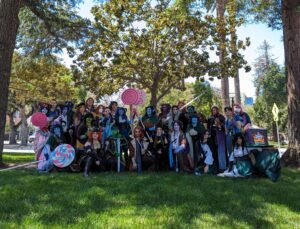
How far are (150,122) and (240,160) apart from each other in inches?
109

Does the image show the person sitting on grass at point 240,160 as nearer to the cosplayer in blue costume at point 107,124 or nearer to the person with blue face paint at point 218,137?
the person with blue face paint at point 218,137

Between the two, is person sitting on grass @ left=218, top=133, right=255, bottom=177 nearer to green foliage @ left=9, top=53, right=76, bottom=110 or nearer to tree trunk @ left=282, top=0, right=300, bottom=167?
tree trunk @ left=282, top=0, right=300, bottom=167

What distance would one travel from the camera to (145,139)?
936cm

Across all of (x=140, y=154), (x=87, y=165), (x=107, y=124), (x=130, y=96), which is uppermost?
(x=130, y=96)

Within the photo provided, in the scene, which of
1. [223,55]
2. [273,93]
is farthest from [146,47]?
[273,93]

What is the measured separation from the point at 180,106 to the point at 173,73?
24.2ft

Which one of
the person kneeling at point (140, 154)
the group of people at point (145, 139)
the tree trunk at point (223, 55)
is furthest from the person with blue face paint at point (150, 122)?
the tree trunk at point (223, 55)

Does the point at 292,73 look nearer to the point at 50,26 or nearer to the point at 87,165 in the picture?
the point at 87,165

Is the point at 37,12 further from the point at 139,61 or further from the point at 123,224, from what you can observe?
the point at 123,224

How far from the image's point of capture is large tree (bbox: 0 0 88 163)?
10.2 m

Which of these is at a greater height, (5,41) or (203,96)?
(203,96)

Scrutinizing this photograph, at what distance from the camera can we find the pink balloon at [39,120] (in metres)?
9.25

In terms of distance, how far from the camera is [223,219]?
4.79 meters

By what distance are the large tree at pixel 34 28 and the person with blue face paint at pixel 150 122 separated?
4.33 meters
